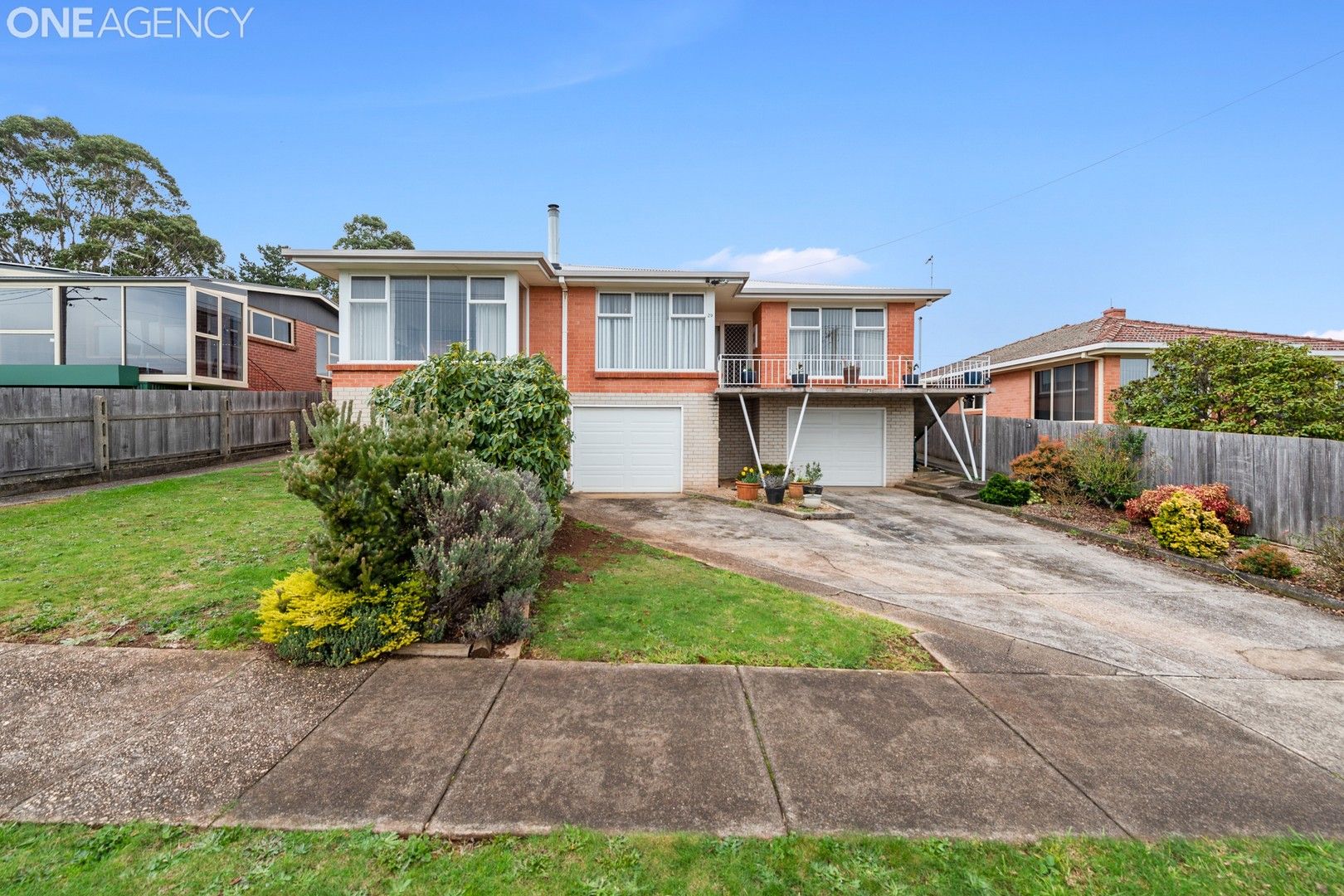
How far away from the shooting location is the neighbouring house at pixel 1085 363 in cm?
1562

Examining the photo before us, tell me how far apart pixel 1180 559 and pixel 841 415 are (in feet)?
25.7

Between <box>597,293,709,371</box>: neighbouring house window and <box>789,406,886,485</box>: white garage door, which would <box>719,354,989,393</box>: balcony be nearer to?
<box>789,406,886,485</box>: white garage door

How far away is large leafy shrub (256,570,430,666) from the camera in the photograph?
13.1 feet

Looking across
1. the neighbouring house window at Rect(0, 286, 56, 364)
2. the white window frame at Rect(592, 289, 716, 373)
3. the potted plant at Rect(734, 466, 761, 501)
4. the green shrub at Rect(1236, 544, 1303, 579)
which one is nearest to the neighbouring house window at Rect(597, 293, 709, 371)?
the white window frame at Rect(592, 289, 716, 373)

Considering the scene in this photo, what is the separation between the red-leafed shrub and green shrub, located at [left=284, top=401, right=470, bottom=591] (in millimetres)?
10680

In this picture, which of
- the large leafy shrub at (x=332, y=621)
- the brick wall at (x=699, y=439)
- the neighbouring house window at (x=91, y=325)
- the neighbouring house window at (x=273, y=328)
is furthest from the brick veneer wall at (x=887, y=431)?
the neighbouring house window at (x=91, y=325)

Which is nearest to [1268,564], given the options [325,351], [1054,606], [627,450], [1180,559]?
[1180,559]

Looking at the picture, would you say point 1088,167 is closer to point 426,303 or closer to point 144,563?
point 426,303

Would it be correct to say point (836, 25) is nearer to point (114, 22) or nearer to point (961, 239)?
point (961, 239)

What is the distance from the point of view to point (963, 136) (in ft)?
51.0

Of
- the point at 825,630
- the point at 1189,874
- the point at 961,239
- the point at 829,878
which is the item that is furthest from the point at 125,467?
the point at 961,239

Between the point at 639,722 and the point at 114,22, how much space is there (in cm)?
1294

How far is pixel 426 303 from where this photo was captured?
39.4 feet

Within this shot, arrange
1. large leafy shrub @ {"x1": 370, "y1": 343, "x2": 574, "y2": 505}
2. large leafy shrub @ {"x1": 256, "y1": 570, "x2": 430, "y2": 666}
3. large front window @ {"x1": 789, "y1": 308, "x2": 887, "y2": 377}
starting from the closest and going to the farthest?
large leafy shrub @ {"x1": 256, "y1": 570, "x2": 430, "y2": 666}, large leafy shrub @ {"x1": 370, "y1": 343, "x2": 574, "y2": 505}, large front window @ {"x1": 789, "y1": 308, "x2": 887, "y2": 377}
